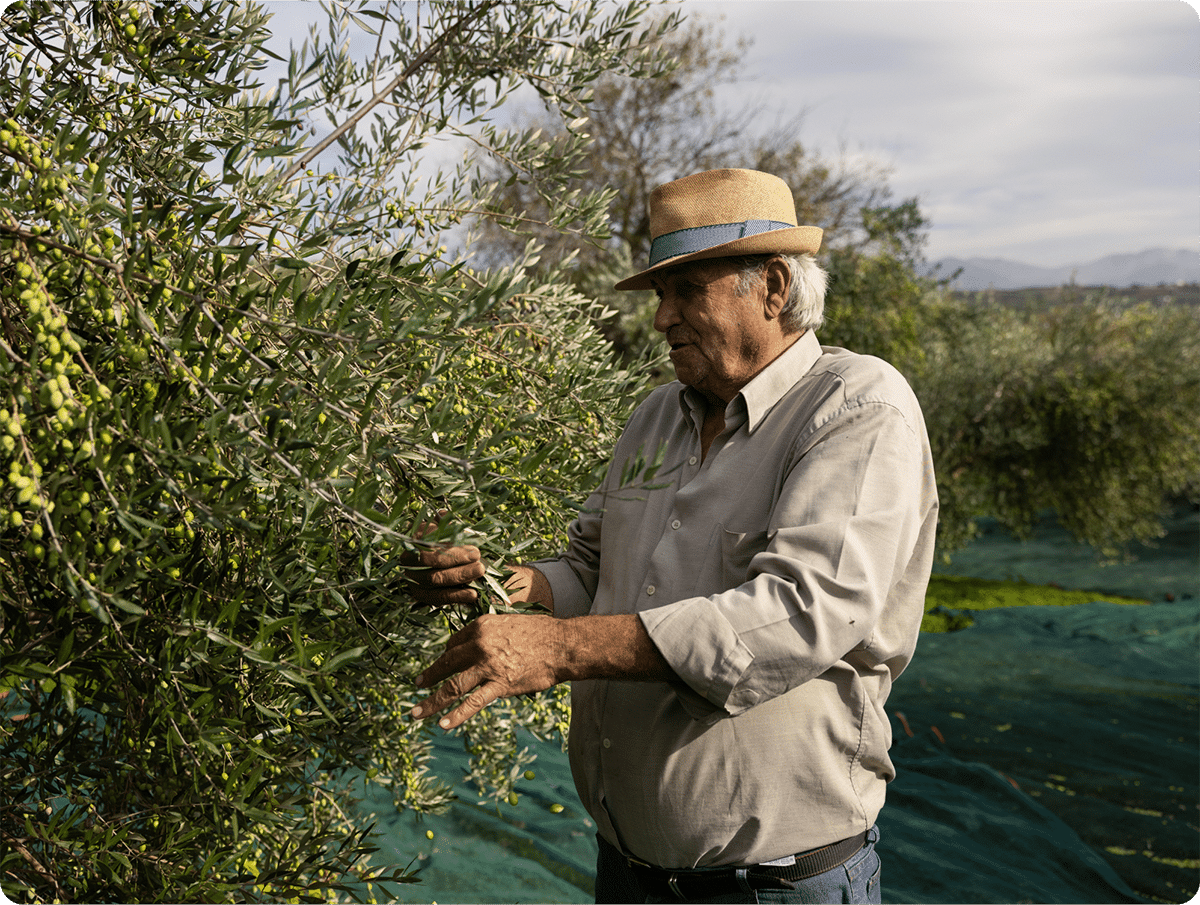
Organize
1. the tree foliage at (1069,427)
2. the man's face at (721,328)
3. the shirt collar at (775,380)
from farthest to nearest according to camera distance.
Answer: the tree foliage at (1069,427) < the man's face at (721,328) < the shirt collar at (775,380)

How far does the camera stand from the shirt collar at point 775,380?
2.69 metres

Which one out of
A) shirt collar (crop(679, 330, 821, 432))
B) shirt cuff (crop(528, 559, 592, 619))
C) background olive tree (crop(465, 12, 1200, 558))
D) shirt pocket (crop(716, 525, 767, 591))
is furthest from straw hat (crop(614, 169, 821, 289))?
background olive tree (crop(465, 12, 1200, 558))

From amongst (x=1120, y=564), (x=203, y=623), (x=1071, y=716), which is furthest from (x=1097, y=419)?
(x=203, y=623)

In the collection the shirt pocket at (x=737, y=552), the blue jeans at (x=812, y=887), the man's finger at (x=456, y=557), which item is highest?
the man's finger at (x=456, y=557)

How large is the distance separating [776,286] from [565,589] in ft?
3.86

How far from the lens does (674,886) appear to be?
8.15 ft

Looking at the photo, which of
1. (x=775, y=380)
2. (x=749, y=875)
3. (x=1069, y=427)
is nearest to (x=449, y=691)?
(x=749, y=875)

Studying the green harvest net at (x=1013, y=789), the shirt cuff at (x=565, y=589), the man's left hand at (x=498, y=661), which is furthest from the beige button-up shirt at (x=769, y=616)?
the green harvest net at (x=1013, y=789)

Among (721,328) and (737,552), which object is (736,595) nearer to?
(737,552)

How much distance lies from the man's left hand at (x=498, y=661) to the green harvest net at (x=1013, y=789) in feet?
11.5

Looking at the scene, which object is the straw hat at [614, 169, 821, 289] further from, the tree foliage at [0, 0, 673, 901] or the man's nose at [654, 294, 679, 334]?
the tree foliage at [0, 0, 673, 901]

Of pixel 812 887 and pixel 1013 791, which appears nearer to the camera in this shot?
pixel 812 887

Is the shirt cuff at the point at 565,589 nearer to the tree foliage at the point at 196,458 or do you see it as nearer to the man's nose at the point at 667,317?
the tree foliage at the point at 196,458

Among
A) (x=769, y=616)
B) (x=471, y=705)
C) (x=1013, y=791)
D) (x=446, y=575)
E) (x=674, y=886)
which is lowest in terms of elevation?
(x=1013, y=791)
